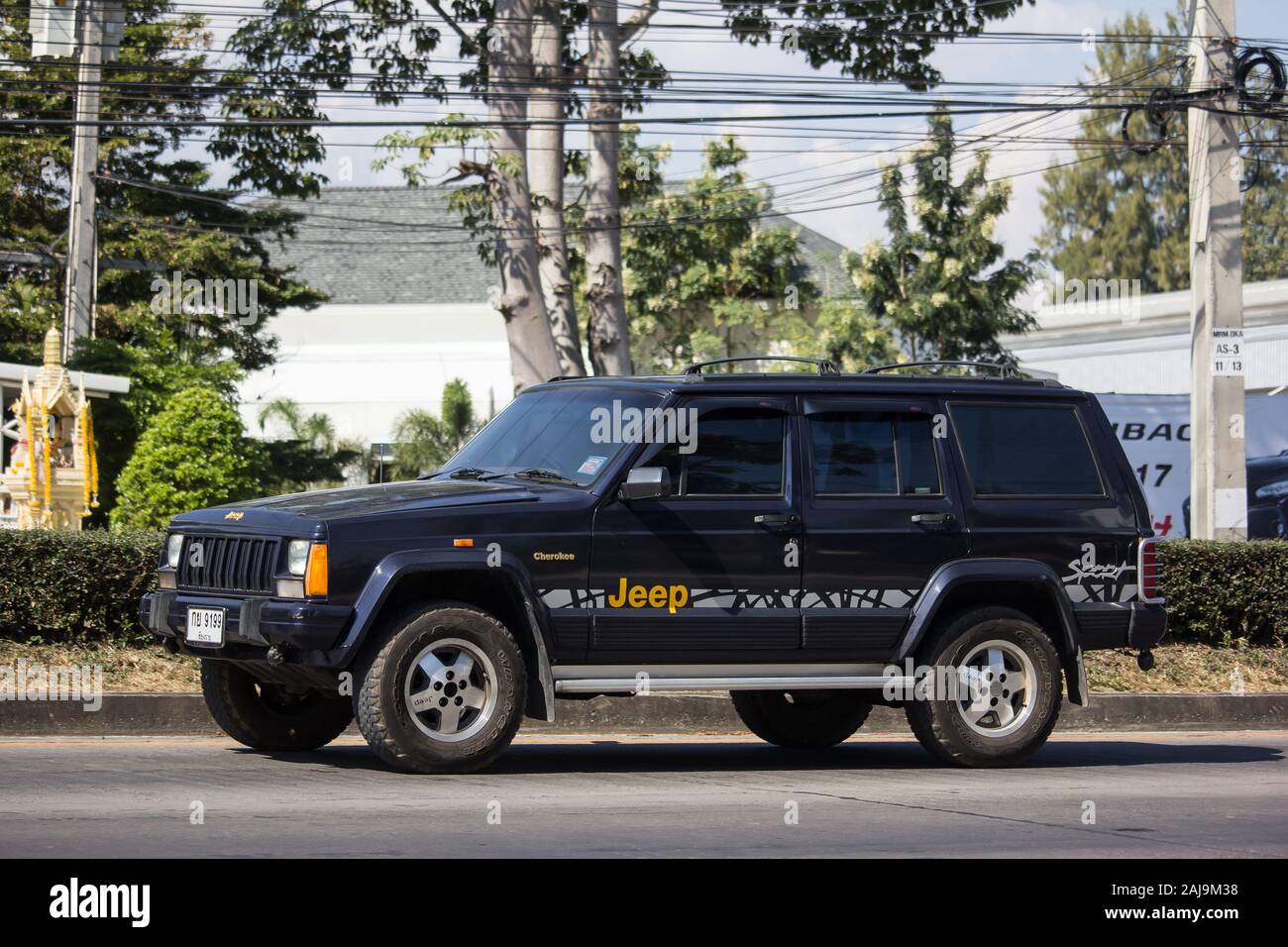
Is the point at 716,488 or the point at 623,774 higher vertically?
the point at 716,488

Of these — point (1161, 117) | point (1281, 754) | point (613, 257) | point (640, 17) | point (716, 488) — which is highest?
point (640, 17)

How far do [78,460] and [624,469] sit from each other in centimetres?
1204

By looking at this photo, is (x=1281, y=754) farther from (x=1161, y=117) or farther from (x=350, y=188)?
(x=350, y=188)

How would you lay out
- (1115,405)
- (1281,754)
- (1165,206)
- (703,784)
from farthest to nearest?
(1165,206) < (1115,405) < (1281,754) < (703,784)

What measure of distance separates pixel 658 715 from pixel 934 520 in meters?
3.23

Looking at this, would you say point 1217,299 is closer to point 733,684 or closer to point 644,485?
point 733,684

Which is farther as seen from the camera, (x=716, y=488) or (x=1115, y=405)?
(x=1115, y=405)

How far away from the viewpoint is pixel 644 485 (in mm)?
9164

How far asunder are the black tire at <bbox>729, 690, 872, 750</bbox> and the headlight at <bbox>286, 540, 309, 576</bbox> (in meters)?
3.52

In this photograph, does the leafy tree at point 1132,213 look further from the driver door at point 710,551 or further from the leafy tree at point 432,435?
the driver door at point 710,551

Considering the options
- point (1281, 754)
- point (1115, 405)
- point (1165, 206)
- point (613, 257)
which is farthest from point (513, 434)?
point (1165, 206)

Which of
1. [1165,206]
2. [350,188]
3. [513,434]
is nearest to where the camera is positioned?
[513,434]

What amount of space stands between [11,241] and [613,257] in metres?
14.6

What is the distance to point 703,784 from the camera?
9.14 meters
